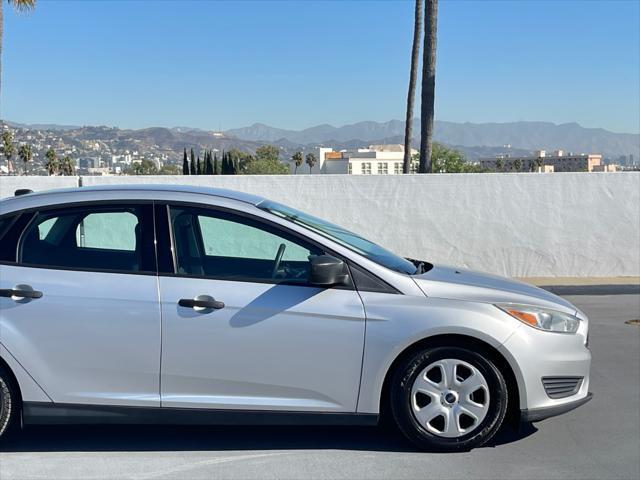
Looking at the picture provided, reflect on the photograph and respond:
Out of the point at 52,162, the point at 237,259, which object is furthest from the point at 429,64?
the point at 52,162

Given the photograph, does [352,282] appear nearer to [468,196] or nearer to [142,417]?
[142,417]

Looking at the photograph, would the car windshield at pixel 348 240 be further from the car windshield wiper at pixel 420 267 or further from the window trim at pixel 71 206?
the window trim at pixel 71 206

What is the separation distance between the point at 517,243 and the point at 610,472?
9.49 metres

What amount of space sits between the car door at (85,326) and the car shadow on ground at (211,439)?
1.76ft

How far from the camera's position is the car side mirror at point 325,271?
457cm

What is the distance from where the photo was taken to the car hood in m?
4.76

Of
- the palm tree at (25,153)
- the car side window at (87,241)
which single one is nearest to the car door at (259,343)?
the car side window at (87,241)

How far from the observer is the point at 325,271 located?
457 centimetres

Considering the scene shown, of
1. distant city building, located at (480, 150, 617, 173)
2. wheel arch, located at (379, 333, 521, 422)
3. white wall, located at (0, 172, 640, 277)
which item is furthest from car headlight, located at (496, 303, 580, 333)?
distant city building, located at (480, 150, 617, 173)

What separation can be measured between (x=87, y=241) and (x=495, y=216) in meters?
10.0

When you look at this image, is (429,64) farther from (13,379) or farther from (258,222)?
(13,379)

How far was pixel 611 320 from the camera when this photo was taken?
9.99 m

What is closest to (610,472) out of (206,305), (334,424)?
(334,424)

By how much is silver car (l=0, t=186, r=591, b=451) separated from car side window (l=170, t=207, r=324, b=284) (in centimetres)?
2
